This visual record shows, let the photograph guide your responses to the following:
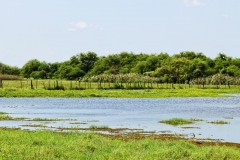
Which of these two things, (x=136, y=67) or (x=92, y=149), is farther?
(x=136, y=67)

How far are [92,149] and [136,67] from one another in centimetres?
12702

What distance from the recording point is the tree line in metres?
125

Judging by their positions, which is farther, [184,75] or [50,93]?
[184,75]

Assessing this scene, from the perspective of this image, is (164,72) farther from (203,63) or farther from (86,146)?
(86,146)

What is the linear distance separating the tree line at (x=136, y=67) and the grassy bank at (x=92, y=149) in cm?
10179

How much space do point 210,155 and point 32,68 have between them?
14329cm

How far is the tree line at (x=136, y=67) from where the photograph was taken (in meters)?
125

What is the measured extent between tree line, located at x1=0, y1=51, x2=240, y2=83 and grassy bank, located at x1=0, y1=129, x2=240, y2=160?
102m

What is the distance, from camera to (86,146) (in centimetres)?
1770

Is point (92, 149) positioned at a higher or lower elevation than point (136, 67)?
lower

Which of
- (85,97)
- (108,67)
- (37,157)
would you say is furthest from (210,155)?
(108,67)

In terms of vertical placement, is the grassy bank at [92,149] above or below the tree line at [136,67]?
below

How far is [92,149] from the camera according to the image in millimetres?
17516

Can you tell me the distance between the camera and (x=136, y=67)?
473ft
